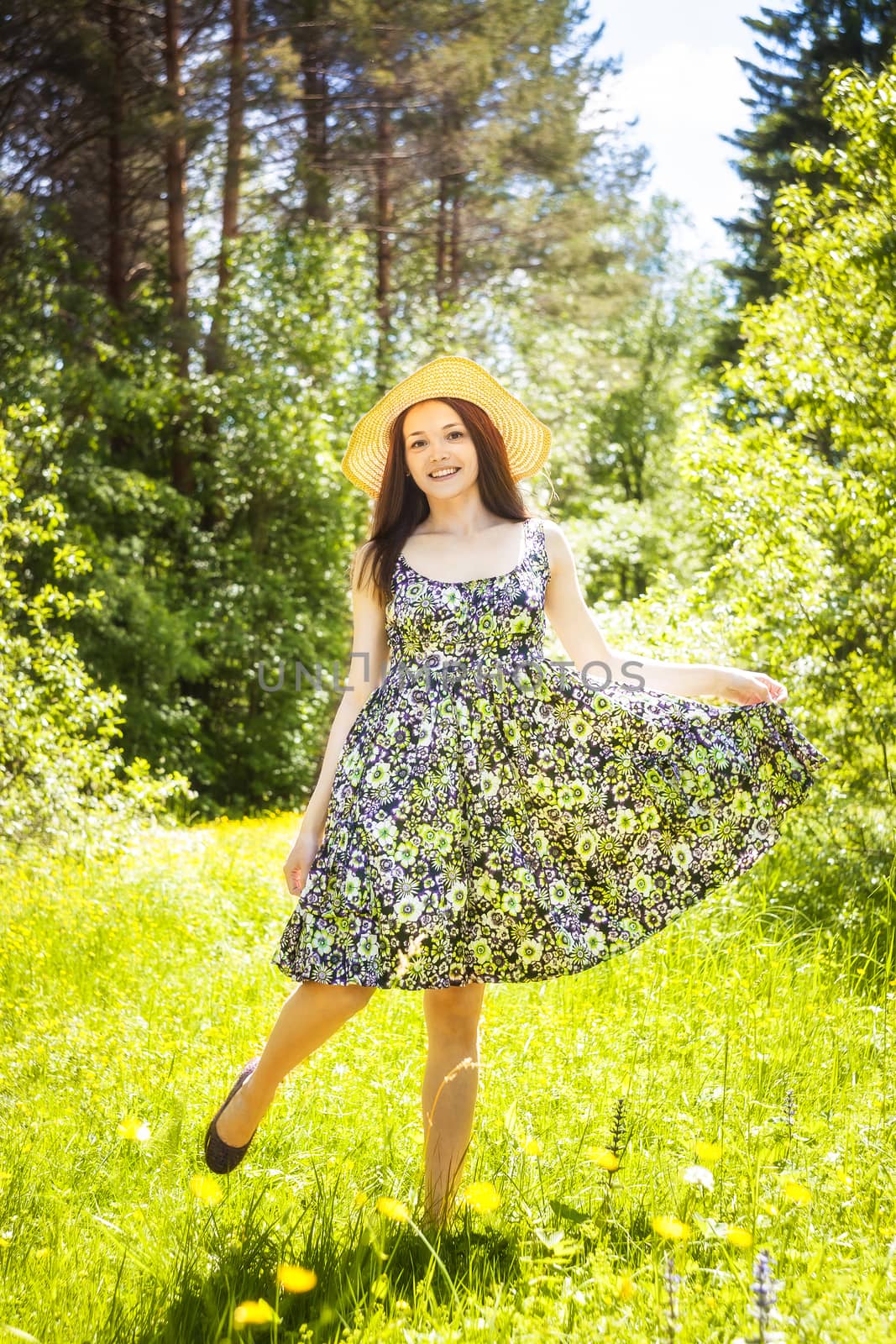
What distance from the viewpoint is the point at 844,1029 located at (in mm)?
3244

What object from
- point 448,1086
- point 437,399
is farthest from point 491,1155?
point 437,399

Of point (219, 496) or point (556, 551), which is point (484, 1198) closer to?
point (556, 551)

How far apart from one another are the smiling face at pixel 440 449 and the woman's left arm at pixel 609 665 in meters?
0.26

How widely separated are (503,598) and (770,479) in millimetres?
3560

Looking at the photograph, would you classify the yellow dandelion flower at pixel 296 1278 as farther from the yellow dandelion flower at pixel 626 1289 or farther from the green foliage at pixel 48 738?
the green foliage at pixel 48 738

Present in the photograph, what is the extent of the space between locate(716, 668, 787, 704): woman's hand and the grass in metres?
0.98

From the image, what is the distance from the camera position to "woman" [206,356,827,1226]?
241 centimetres

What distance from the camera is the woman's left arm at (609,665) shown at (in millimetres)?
2824

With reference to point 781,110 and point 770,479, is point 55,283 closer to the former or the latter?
point 770,479

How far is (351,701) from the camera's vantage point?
2.84 metres

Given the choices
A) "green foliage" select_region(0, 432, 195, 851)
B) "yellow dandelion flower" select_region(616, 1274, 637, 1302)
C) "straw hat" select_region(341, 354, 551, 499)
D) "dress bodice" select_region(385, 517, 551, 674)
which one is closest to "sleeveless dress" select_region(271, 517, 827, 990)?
"dress bodice" select_region(385, 517, 551, 674)

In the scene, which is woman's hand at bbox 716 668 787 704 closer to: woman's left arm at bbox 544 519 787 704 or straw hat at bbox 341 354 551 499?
woman's left arm at bbox 544 519 787 704

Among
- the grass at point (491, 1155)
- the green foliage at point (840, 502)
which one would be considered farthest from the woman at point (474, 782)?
the green foliage at point (840, 502)

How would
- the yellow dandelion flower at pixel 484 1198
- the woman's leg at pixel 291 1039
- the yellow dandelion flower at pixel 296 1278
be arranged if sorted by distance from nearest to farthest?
the yellow dandelion flower at pixel 296 1278 < the yellow dandelion flower at pixel 484 1198 < the woman's leg at pixel 291 1039
